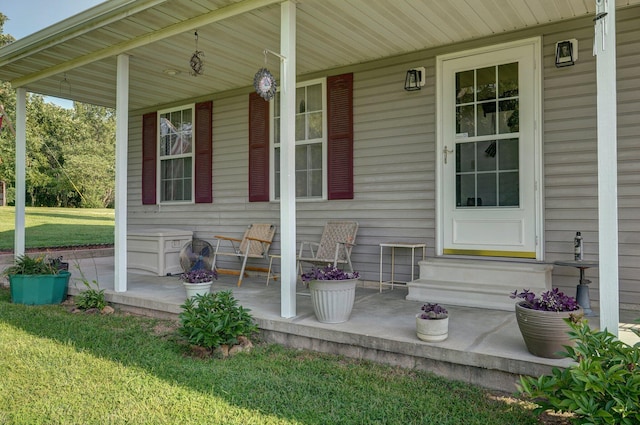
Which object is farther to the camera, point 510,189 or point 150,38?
point 150,38

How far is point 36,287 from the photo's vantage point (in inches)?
187

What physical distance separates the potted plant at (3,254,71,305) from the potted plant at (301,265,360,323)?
3131 millimetres

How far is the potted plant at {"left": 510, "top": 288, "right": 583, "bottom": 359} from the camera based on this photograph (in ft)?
7.79

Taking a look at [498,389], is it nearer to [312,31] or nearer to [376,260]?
[376,260]

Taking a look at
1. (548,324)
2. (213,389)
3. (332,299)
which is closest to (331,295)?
(332,299)

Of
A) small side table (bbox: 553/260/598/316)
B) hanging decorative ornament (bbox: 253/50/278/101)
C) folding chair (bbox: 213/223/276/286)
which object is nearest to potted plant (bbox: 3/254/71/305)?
folding chair (bbox: 213/223/276/286)

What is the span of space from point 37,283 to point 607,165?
515cm

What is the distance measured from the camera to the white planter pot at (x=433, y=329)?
8.95ft

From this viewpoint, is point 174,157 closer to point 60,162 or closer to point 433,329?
point 433,329

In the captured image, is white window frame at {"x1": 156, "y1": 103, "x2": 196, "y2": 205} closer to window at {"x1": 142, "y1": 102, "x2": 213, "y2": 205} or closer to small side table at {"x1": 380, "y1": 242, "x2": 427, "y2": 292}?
window at {"x1": 142, "y1": 102, "x2": 213, "y2": 205}

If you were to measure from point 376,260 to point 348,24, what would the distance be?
2.40 metres

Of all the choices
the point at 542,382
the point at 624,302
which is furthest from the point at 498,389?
the point at 624,302

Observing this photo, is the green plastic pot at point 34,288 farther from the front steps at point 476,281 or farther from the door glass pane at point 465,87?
the door glass pane at point 465,87

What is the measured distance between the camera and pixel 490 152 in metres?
4.23
